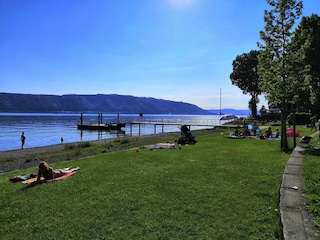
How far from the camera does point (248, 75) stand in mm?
71250

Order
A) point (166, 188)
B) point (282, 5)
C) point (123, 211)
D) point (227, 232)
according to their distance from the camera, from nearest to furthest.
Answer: point (227, 232) < point (123, 211) < point (166, 188) < point (282, 5)

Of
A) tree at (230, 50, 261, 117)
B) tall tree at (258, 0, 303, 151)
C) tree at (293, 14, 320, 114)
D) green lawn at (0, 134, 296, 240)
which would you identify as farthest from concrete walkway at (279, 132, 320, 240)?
tree at (230, 50, 261, 117)

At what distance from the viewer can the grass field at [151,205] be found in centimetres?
484

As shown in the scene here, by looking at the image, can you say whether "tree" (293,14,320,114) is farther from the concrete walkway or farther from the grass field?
the concrete walkway

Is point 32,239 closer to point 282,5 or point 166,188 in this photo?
point 166,188

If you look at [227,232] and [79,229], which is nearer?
[227,232]

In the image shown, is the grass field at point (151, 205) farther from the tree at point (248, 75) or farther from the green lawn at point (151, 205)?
the tree at point (248, 75)

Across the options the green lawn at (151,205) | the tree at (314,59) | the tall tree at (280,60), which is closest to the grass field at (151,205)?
the green lawn at (151,205)

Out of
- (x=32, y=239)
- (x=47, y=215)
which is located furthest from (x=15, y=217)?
(x=32, y=239)

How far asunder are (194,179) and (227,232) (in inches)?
140

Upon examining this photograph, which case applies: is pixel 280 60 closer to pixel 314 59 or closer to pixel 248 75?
pixel 314 59

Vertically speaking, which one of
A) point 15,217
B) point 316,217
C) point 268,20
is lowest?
point 15,217

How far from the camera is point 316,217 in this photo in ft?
15.6

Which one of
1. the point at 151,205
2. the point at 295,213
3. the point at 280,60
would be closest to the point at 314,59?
the point at 280,60
